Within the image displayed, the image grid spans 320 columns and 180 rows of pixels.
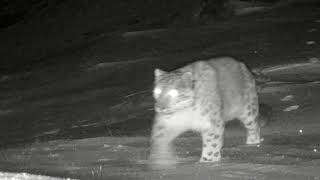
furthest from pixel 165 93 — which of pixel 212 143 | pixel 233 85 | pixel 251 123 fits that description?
pixel 251 123

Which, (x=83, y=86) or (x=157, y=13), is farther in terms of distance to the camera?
(x=157, y=13)

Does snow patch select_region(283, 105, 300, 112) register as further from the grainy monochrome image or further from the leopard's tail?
the leopard's tail

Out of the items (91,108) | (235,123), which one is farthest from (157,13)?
(235,123)

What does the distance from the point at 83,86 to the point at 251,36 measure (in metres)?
5.58

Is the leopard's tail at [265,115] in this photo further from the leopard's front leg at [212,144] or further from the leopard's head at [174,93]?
the leopard's head at [174,93]

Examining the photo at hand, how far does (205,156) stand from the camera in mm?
7254

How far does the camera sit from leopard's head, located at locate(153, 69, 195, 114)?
7188mm

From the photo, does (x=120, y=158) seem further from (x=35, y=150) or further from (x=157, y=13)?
(x=157, y=13)

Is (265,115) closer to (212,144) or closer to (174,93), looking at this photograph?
(212,144)

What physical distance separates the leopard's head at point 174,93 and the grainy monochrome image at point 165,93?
1cm

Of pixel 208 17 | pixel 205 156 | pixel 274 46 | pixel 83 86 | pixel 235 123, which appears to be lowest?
pixel 205 156

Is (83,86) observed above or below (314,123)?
above

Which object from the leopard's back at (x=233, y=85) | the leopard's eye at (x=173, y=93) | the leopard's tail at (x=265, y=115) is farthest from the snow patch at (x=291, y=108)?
the leopard's eye at (x=173, y=93)

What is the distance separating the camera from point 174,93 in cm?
724
